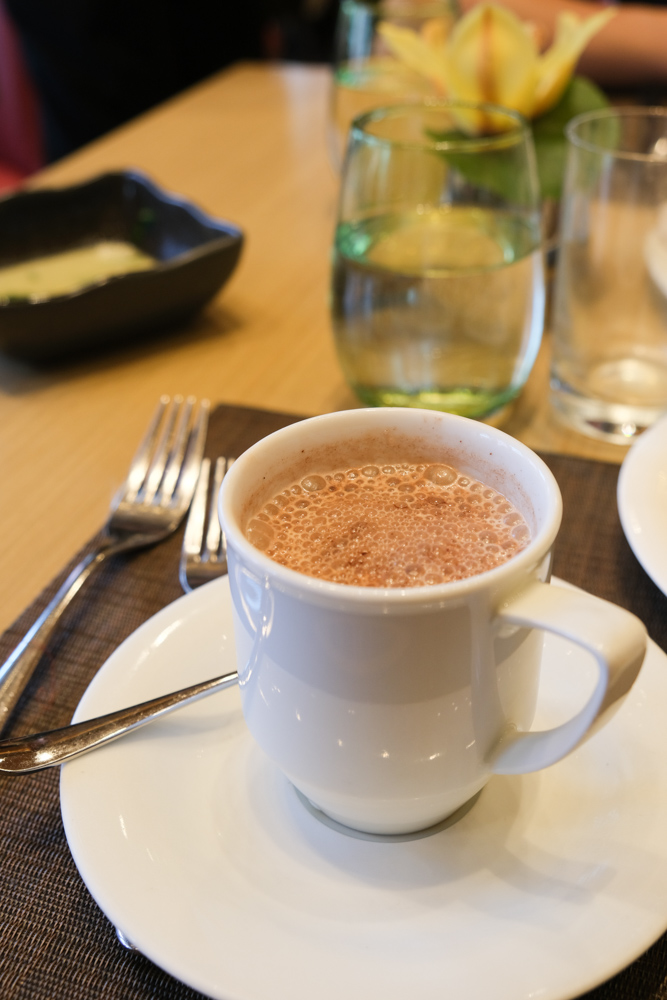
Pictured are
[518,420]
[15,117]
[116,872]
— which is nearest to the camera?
[116,872]

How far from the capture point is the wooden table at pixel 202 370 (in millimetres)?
843

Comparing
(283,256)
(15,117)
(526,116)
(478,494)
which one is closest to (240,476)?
(478,494)

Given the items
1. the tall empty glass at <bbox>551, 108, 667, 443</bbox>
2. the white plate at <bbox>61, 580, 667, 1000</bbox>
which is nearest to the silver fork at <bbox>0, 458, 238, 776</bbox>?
the white plate at <bbox>61, 580, 667, 1000</bbox>

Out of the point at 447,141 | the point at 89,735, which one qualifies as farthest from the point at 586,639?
the point at 447,141

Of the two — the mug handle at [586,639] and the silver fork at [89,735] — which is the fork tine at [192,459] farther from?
the mug handle at [586,639]

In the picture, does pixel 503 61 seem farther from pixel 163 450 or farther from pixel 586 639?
pixel 586 639

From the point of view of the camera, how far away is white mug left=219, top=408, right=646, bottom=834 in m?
0.40

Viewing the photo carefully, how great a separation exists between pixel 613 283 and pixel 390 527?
55cm

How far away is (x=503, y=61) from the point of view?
99cm

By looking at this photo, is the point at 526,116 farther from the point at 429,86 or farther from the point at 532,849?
the point at 532,849

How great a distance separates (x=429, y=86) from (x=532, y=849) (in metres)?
1.15

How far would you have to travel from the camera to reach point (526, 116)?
105 cm

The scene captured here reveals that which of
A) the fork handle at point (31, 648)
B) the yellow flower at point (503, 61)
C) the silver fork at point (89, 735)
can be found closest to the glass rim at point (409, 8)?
the yellow flower at point (503, 61)

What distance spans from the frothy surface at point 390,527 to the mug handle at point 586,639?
0.06 m
